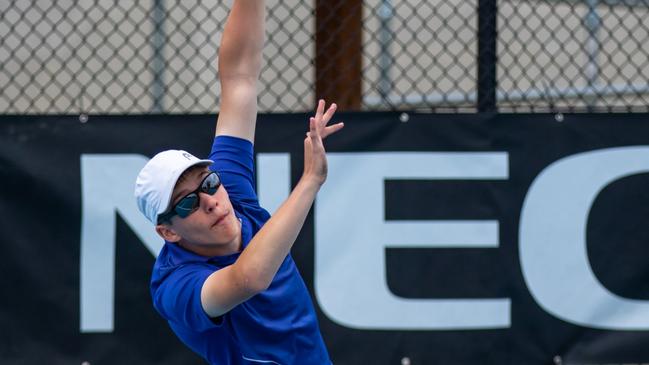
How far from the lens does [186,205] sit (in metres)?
2.81

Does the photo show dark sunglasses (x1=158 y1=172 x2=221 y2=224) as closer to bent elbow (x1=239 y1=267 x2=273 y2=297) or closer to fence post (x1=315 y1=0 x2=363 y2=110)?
bent elbow (x1=239 y1=267 x2=273 y2=297)

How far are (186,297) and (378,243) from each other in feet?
5.92

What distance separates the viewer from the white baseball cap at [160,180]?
2807 mm

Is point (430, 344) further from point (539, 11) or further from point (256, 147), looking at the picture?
point (539, 11)

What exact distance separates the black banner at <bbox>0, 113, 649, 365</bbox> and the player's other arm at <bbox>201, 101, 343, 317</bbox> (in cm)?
186

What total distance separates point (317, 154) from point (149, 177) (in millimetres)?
556

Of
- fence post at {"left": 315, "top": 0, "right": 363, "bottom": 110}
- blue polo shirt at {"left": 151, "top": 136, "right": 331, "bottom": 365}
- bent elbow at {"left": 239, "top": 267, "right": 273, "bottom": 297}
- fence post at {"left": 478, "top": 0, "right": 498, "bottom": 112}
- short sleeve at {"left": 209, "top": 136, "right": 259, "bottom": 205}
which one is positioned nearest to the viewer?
bent elbow at {"left": 239, "top": 267, "right": 273, "bottom": 297}

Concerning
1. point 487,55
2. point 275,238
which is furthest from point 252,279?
point 487,55

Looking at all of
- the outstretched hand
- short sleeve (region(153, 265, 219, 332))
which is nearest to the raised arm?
short sleeve (region(153, 265, 219, 332))

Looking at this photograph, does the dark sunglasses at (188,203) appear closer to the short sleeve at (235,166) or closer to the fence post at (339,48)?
the short sleeve at (235,166)

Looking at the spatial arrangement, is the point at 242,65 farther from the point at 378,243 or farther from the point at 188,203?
the point at 378,243

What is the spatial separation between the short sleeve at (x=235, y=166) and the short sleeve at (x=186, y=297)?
42cm

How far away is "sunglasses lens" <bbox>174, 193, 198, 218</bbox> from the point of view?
281 cm

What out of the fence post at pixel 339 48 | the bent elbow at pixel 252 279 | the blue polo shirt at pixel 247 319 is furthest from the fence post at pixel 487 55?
the bent elbow at pixel 252 279
